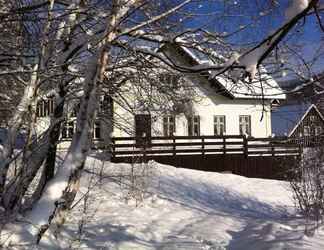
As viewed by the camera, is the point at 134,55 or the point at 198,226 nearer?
the point at 134,55

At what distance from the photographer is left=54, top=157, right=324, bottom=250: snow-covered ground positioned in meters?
6.63

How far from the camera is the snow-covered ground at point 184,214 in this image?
663 centimetres

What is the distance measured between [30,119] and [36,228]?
166cm

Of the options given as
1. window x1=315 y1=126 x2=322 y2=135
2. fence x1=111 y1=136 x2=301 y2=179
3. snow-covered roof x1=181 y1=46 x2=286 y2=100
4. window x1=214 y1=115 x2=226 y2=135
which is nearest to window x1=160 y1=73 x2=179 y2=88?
snow-covered roof x1=181 y1=46 x2=286 y2=100

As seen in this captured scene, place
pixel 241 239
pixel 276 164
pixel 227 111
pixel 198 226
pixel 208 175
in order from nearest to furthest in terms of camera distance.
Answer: pixel 241 239 < pixel 198 226 < pixel 208 175 < pixel 276 164 < pixel 227 111

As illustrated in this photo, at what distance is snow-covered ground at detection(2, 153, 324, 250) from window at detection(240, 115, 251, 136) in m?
9.46

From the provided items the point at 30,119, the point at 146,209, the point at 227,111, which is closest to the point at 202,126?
the point at 227,111

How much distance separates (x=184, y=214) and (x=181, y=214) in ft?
0.30

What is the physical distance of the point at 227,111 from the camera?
2562 centimetres

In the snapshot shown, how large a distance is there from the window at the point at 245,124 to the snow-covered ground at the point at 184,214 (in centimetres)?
957

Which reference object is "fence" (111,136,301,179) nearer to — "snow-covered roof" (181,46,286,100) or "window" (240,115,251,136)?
"window" (240,115,251,136)

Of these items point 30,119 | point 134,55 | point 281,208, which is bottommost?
point 281,208

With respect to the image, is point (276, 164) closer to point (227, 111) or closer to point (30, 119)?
point (227, 111)

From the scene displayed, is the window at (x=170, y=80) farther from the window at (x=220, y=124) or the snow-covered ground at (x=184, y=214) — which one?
the window at (x=220, y=124)
